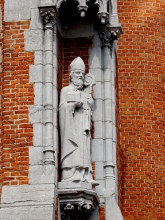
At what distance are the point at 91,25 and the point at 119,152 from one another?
2332mm

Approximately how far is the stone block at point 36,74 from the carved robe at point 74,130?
0.44 metres

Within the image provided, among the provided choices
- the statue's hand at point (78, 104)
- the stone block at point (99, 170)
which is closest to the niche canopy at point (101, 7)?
the statue's hand at point (78, 104)

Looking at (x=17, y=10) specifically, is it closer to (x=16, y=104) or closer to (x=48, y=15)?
(x=48, y=15)

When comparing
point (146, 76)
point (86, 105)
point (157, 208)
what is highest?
point (146, 76)

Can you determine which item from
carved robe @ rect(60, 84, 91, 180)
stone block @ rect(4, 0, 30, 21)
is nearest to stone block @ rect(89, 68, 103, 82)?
carved robe @ rect(60, 84, 91, 180)

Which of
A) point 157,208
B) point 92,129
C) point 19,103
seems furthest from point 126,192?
point 19,103

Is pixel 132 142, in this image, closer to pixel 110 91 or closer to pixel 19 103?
pixel 110 91

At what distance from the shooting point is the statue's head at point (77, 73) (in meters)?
16.0

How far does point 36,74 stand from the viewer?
1590 centimetres

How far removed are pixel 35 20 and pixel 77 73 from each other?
112cm

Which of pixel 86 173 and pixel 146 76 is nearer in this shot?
pixel 86 173

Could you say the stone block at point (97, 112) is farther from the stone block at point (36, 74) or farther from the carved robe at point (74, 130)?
the stone block at point (36, 74)

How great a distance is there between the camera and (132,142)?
1775cm

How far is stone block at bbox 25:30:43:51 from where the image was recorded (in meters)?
16.0
